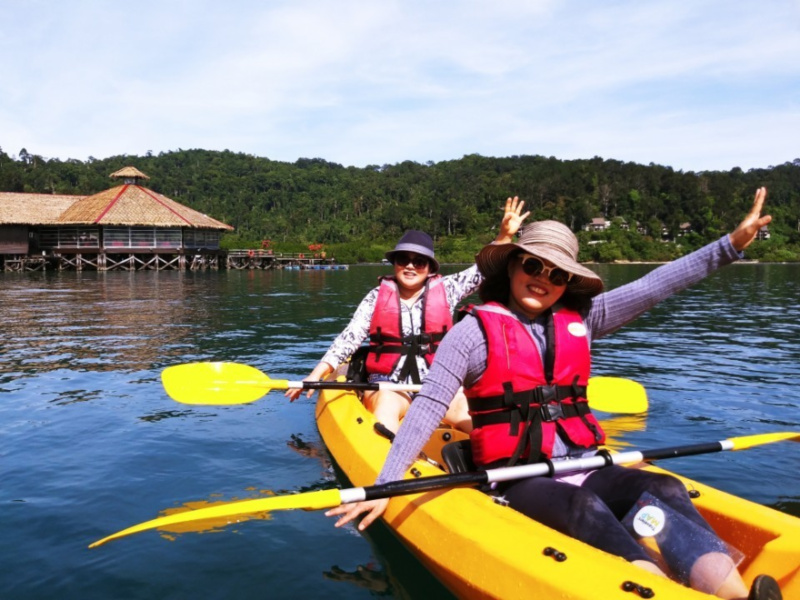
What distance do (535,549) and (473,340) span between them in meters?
0.84

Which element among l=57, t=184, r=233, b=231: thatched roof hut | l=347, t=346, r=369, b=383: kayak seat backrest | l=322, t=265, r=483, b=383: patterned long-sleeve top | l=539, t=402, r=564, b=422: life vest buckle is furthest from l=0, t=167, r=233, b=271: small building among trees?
l=539, t=402, r=564, b=422: life vest buckle

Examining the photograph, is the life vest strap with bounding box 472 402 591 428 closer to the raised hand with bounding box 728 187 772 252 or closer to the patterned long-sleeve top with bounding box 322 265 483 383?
the raised hand with bounding box 728 187 772 252

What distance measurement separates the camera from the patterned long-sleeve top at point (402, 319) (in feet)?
16.8

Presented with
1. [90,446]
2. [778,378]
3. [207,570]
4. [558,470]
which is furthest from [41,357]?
[778,378]

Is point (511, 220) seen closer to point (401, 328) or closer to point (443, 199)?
point (401, 328)

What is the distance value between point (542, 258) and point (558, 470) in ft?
2.84

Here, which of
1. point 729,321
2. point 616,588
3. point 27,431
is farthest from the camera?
point 729,321

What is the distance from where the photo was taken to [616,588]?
2133mm

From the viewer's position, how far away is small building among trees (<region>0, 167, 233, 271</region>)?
39.4 m

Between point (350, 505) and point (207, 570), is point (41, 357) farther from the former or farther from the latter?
point (350, 505)

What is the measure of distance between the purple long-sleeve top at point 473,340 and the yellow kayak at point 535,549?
39 centimetres

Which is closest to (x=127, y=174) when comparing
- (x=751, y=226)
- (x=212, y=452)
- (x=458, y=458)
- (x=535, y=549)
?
(x=212, y=452)

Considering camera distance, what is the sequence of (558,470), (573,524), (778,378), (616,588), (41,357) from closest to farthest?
1. (616,588)
2. (573,524)
3. (558,470)
4. (778,378)
5. (41,357)

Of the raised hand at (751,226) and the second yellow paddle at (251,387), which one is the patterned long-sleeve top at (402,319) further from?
the raised hand at (751,226)
